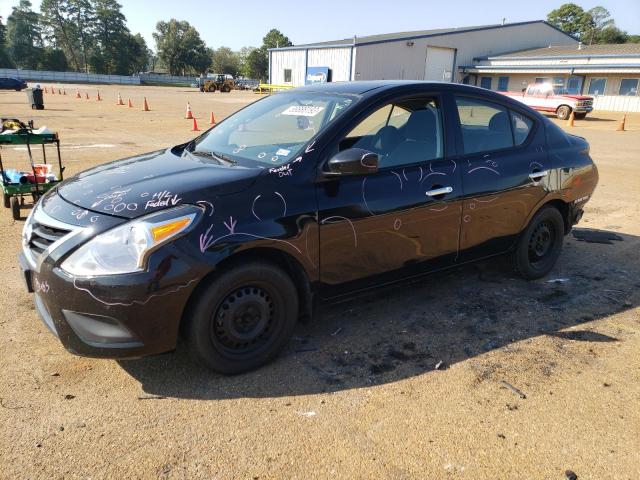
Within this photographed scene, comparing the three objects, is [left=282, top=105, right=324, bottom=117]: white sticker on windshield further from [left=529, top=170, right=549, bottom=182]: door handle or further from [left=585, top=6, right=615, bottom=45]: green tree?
[left=585, top=6, right=615, bottom=45]: green tree

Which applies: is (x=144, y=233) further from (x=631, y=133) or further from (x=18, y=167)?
(x=631, y=133)

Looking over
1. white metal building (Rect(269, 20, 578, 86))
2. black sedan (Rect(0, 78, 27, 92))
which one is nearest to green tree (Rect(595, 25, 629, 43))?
white metal building (Rect(269, 20, 578, 86))

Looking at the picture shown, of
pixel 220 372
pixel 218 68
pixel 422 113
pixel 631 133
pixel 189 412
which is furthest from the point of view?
pixel 218 68

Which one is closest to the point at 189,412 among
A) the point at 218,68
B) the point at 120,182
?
the point at 120,182

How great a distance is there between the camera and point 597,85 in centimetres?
3628

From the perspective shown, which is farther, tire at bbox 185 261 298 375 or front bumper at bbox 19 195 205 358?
tire at bbox 185 261 298 375

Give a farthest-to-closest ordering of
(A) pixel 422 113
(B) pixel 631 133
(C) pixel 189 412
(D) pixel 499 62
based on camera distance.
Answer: (D) pixel 499 62 → (B) pixel 631 133 → (A) pixel 422 113 → (C) pixel 189 412

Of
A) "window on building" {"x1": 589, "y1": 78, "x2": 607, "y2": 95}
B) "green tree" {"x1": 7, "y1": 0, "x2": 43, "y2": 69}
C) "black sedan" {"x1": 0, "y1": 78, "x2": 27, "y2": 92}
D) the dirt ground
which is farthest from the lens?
"green tree" {"x1": 7, "y1": 0, "x2": 43, "y2": 69}

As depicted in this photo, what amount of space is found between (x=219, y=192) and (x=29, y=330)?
73.8 inches

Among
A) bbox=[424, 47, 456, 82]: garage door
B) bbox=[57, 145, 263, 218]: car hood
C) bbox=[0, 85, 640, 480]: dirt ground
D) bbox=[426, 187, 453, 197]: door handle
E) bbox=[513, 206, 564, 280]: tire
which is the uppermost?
bbox=[424, 47, 456, 82]: garage door

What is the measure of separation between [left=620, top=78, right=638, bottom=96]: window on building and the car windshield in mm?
37751

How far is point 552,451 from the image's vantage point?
251 cm

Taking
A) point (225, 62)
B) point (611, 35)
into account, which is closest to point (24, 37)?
point (225, 62)

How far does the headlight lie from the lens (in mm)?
2588
